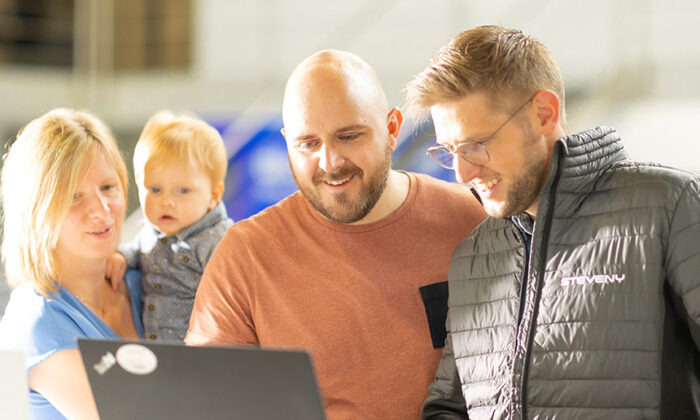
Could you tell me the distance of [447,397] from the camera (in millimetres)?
1968

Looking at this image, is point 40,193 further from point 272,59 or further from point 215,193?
point 272,59

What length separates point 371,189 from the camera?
7.13 ft

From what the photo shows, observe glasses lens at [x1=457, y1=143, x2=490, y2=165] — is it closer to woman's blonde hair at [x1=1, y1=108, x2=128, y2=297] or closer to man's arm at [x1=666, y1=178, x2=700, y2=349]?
man's arm at [x1=666, y1=178, x2=700, y2=349]

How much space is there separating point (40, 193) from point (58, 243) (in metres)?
0.17

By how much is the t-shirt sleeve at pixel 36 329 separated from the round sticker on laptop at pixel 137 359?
833 mm

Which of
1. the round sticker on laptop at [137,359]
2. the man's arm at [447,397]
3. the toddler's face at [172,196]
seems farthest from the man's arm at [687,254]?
the toddler's face at [172,196]

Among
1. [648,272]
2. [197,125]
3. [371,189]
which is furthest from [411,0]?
[648,272]

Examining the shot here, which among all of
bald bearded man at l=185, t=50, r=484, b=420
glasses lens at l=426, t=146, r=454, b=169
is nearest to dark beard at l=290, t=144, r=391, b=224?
bald bearded man at l=185, t=50, r=484, b=420

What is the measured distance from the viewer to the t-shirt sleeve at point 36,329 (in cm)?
208

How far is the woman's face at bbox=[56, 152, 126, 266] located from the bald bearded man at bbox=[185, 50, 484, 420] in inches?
12.9

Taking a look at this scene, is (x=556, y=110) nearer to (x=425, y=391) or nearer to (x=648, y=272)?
(x=648, y=272)

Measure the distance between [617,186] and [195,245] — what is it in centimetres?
148

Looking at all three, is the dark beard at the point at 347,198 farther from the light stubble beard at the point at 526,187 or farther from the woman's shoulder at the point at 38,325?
the woman's shoulder at the point at 38,325

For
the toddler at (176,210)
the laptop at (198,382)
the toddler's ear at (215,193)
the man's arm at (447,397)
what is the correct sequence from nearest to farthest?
the laptop at (198,382) < the man's arm at (447,397) < the toddler at (176,210) < the toddler's ear at (215,193)
